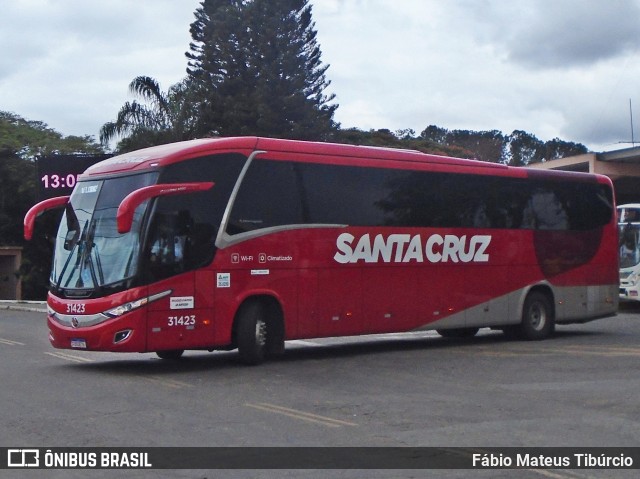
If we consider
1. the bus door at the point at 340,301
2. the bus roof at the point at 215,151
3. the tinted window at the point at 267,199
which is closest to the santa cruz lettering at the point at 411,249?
the bus door at the point at 340,301

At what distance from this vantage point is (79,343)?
49.9 feet

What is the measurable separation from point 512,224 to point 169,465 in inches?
546

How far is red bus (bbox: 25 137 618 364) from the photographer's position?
50.3 ft

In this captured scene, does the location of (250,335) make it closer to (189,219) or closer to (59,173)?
(189,219)

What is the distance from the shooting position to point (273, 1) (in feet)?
186

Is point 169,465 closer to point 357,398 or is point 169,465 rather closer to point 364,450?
point 364,450

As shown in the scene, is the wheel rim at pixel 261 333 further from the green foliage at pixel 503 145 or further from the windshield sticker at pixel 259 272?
the green foliage at pixel 503 145

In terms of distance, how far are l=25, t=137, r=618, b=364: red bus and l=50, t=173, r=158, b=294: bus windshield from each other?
2 centimetres

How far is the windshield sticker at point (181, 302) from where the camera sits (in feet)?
50.6

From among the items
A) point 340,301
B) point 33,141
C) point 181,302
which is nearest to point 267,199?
point 181,302

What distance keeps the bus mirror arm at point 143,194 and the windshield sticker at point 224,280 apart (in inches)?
54.2

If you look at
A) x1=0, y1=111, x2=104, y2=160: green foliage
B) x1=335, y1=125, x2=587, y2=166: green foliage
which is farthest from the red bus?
x1=335, y1=125, x2=587, y2=166: green foliage

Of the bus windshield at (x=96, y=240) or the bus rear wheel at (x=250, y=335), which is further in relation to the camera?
the bus rear wheel at (x=250, y=335)

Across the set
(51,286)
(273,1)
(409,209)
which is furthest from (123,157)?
(273,1)
